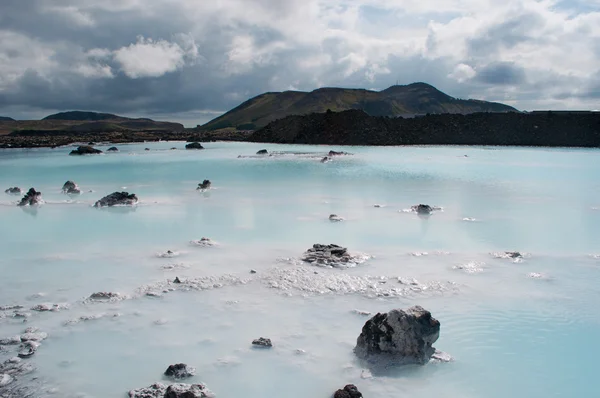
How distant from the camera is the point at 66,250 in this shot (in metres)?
10.3

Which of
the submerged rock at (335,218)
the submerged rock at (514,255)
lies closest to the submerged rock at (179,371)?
the submerged rock at (514,255)

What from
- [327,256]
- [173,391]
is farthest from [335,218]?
[173,391]

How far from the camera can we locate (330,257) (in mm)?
8961

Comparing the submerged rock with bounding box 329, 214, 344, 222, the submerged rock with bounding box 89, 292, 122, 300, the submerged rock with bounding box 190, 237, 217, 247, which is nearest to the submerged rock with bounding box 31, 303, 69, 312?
the submerged rock with bounding box 89, 292, 122, 300

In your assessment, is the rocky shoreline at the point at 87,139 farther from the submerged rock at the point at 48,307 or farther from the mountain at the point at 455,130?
the submerged rock at the point at 48,307

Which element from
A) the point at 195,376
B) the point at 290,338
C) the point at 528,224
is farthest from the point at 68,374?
the point at 528,224

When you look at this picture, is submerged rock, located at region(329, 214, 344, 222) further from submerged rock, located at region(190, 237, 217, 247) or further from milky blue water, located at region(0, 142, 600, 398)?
submerged rock, located at region(190, 237, 217, 247)

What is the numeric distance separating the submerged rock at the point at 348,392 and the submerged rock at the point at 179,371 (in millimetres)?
1559

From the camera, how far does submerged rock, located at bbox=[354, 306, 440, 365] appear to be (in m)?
5.35

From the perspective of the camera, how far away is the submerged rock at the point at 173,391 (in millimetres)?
4570

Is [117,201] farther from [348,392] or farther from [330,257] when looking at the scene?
[348,392]

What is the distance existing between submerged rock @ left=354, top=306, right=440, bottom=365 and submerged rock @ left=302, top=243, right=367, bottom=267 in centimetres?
323

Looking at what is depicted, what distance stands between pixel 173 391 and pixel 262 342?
53.8 inches

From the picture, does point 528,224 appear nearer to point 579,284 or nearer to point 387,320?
point 579,284
